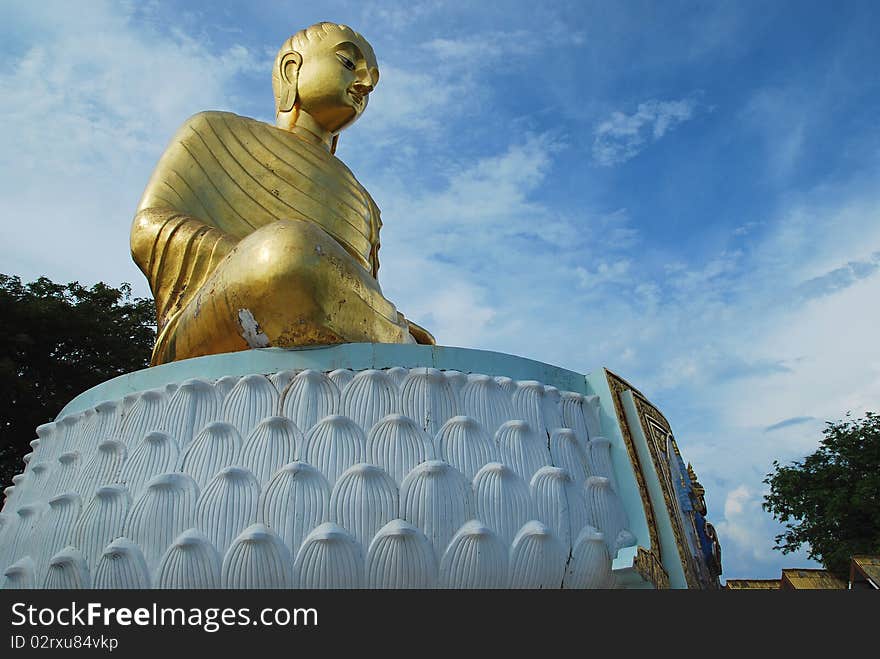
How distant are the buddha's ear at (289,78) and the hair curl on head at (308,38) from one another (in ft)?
0.13

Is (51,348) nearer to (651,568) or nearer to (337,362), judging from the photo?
(337,362)

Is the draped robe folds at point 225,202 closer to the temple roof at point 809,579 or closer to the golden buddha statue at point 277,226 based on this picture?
the golden buddha statue at point 277,226

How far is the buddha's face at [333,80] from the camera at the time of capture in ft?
19.9

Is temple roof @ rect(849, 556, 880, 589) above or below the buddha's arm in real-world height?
below

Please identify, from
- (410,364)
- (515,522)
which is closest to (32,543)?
(410,364)

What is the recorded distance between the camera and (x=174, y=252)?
4.57 metres

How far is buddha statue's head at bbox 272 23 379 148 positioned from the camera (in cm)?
609

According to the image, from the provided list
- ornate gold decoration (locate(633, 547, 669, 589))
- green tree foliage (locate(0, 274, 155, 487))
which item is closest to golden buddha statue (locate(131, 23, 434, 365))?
ornate gold decoration (locate(633, 547, 669, 589))

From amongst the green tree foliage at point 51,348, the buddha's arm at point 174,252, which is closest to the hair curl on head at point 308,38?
the buddha's arm at point 174,252

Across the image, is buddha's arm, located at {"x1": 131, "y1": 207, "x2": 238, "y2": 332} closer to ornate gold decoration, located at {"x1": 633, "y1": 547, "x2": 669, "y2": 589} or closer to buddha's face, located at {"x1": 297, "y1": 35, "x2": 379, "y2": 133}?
buddha's face, located at {"x1": 297, "y1": 35, "x2": 379, "y2": 133}

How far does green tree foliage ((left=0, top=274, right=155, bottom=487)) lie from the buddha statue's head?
577 centimetres

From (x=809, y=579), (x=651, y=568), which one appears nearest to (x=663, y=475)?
(x=651, y=568)
